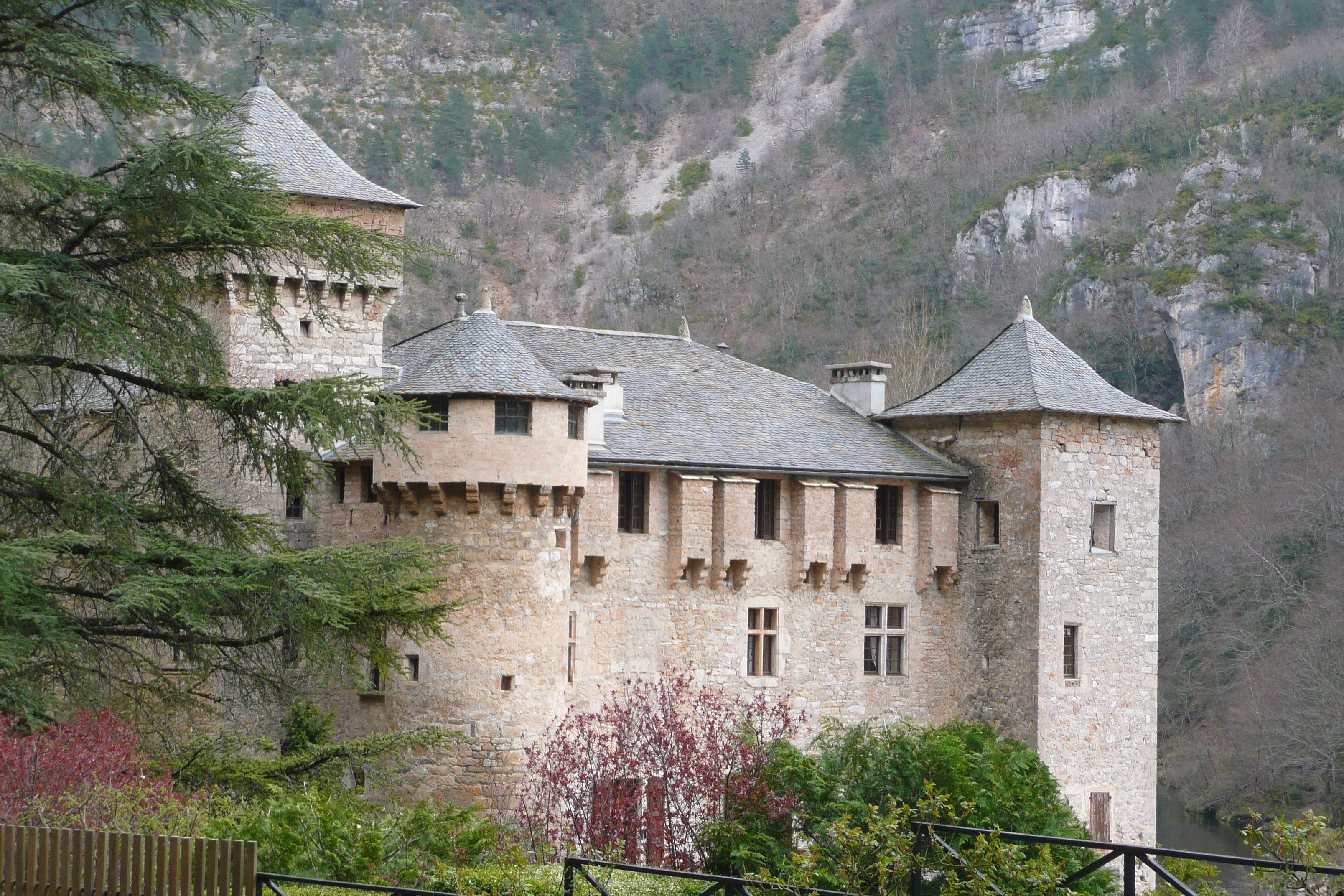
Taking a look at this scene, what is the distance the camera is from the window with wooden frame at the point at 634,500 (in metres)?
28.6

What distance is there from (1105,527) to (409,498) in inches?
501

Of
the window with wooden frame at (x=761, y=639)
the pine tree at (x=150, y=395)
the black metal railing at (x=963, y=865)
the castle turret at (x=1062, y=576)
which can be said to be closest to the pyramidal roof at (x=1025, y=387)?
the castle turret at (x=1062, y=576)

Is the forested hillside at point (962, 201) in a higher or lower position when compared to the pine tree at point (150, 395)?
higher

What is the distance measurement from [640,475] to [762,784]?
7.08 metres

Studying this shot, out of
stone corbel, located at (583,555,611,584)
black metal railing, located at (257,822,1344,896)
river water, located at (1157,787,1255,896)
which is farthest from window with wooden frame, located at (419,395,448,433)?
river water, located at (1157,787,1255,896)

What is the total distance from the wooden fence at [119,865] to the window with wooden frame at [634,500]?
1562 centimetres

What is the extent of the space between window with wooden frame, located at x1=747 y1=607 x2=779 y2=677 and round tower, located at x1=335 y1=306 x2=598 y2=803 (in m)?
4.36

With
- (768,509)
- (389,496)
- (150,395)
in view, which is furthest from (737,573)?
(150,395)

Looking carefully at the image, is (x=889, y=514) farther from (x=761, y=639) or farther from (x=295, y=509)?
(x=295, y=509)

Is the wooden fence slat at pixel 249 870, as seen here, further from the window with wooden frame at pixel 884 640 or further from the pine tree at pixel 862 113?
the pine tree at pixel 862 113

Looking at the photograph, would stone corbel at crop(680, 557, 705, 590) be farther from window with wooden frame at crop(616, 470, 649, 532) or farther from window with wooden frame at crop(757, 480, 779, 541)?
window with wooden frame at crop(757, 480, 779, 541)

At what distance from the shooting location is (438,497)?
2553 centimetres

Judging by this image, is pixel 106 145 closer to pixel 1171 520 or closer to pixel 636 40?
pixel 1171 520

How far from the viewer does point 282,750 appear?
25.4 m
